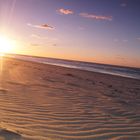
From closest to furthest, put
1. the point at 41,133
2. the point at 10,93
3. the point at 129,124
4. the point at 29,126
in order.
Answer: the point at 41,133, the point at 29,126, the point at 129,124, the point at 10,93

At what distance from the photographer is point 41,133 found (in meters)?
4.28

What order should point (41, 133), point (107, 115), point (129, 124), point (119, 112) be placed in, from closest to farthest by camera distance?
1. point (41, 133)
2. point (129, 124)
3. point (107, 115)
4. point (119, 112)

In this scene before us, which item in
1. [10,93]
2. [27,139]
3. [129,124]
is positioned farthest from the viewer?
[10,93]

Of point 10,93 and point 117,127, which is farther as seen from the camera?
point 10,93

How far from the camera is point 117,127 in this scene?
16.7 ft

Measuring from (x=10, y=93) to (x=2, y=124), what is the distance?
3.19 meters

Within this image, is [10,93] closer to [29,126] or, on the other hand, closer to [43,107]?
[43,107]

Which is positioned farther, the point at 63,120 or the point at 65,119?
the point at 65,119

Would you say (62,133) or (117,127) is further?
(117,127)

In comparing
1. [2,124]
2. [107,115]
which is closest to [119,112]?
[107,115]

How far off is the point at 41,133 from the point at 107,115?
2233 millimetres

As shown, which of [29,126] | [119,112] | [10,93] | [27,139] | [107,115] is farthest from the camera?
[10,93]

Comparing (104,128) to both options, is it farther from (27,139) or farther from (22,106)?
(22,106)

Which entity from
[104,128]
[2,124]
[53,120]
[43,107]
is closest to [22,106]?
[43,107]
